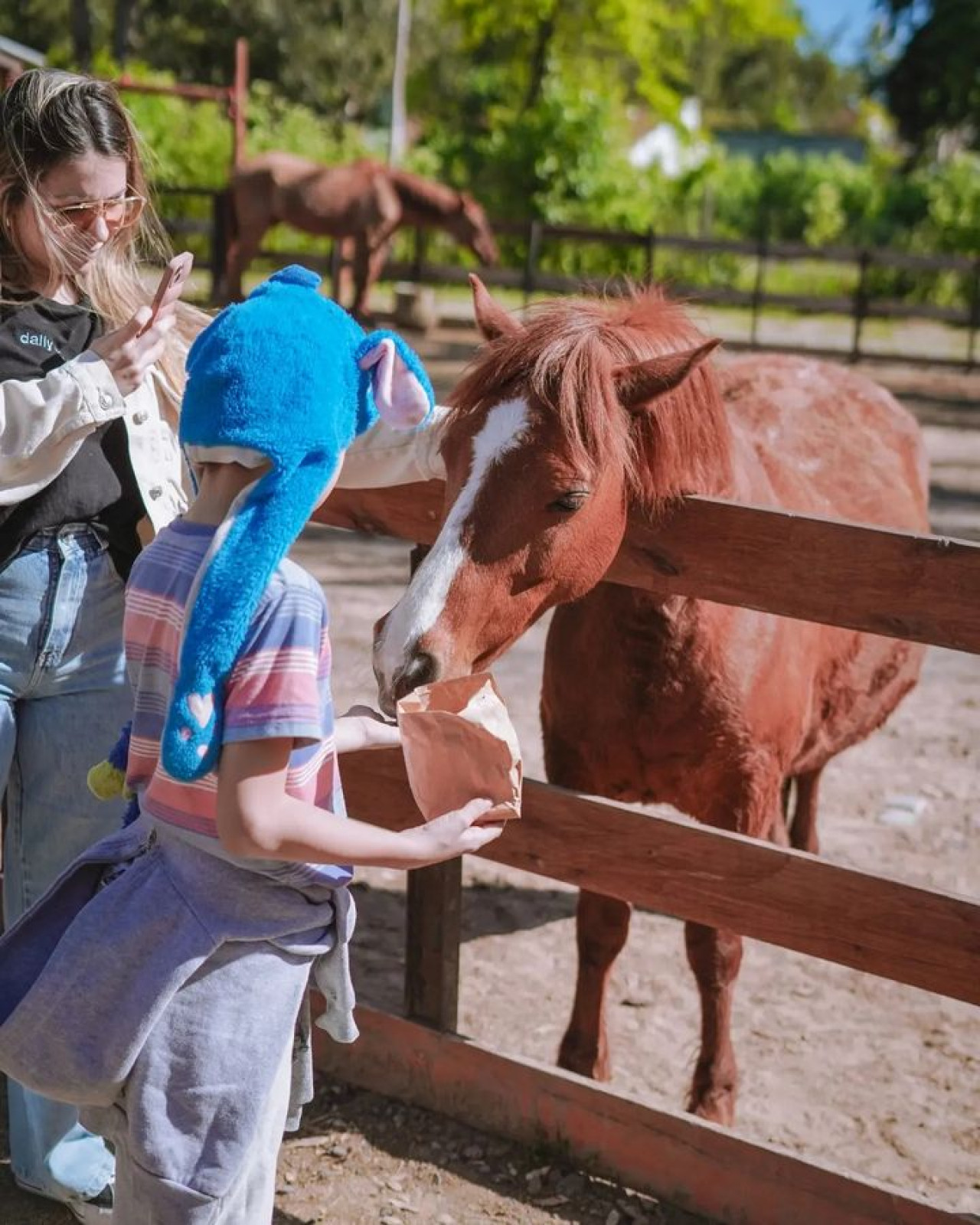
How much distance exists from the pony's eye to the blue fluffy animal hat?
0.80m

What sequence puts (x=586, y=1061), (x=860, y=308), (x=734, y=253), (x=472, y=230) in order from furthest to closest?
(x=734, y=253) → (x=472, y=230) → (x=860, y=308) → (x=586, y=1061)

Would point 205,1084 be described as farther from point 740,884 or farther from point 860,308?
point 860,308

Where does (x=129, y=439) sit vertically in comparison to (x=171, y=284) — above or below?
below

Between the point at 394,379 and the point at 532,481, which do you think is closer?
the point at 394,379

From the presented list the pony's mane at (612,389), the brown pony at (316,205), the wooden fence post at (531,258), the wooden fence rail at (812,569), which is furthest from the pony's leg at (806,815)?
the wooden fence post at (531,258)

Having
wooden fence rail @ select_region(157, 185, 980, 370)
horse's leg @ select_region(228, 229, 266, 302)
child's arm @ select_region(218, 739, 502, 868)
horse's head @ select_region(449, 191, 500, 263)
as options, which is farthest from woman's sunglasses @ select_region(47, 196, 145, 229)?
horse's head @ select_region(449, 191, 500, 263)

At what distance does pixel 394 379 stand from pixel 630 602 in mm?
1271

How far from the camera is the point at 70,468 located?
2.42m

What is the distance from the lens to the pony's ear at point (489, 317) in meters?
2.84

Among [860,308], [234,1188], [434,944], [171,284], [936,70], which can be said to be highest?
[936,70]

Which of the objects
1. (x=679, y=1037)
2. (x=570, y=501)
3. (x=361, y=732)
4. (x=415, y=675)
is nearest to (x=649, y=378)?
(x=570, y=501)

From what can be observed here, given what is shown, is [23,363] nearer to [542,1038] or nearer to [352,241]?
[542,1038]

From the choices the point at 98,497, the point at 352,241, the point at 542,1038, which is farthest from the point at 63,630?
the point at 352,241

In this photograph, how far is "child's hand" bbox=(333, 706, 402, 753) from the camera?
79.0 inches
